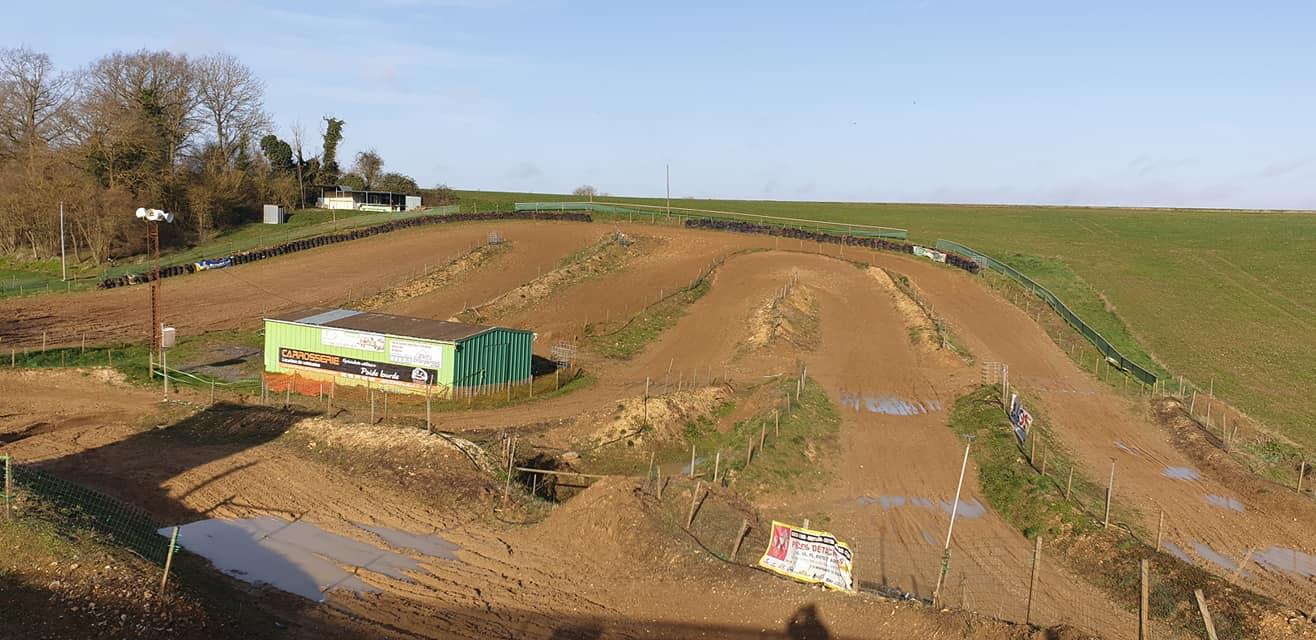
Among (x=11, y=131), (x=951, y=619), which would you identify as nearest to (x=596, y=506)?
(x=951, y=619)

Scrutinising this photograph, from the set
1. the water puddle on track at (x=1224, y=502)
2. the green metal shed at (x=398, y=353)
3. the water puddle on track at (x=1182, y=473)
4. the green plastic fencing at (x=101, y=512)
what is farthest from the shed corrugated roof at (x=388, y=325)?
the water puddle on track at (x=1224, y=502)

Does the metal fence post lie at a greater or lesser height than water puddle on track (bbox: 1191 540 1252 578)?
greater

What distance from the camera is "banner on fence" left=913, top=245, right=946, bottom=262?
7175 centimetres

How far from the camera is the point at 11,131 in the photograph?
3233 inches

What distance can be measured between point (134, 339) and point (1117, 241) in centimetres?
9647

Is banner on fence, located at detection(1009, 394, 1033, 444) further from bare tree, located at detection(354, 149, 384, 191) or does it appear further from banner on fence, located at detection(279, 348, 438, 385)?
bare tree, located at detection(354, 149, 384, 191)

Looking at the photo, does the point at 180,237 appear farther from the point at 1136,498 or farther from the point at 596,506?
the point at 1136,498

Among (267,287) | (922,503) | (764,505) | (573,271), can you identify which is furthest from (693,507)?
(267,287)

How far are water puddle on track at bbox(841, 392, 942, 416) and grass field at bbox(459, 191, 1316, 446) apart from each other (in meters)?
16.0

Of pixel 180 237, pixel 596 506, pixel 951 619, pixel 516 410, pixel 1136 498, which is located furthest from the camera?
pixel 180 237

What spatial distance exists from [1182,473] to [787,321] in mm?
22203

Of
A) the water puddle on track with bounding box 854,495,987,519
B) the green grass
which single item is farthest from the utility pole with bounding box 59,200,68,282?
the water puddle on track with bounding box 854,495,987,519

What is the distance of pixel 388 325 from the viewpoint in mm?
36562

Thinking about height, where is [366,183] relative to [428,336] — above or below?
above
